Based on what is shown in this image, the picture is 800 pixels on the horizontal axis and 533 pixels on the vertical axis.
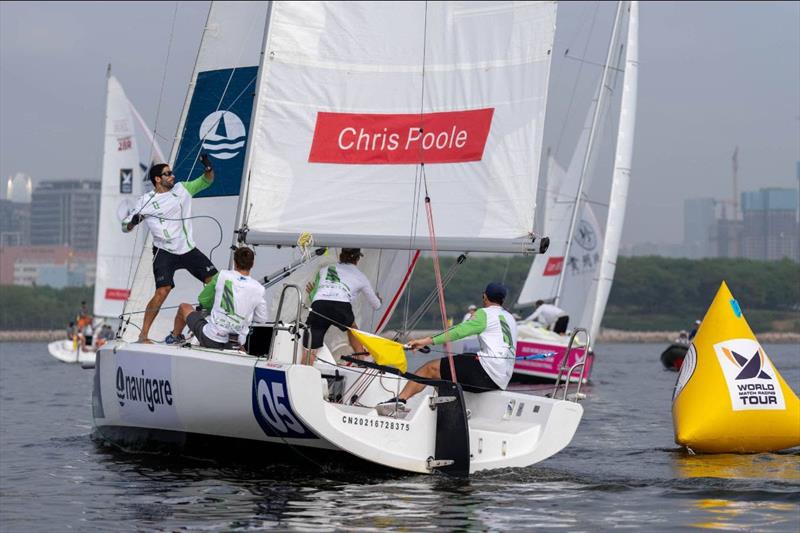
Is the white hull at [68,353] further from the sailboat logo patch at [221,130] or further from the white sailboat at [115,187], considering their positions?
the sailboat logo patch at [221,130]

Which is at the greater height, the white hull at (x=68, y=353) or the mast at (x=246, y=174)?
the mast at (x=246, y=174)

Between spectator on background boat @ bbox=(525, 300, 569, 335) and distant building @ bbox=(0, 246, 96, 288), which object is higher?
distant building @ bbox=(0, 246, 96, 288)

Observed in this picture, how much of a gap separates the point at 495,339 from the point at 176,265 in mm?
3125

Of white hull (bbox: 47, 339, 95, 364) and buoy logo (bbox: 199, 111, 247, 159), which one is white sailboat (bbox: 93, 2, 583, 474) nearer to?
buoy logo (bbox: 199, 111, 247, 159)

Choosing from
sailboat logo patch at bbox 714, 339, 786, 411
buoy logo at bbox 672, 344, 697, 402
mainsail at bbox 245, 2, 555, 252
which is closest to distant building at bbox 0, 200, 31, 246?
mainsail at bbox 245, 2, 555, 252

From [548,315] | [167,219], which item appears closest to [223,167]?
[167,219]

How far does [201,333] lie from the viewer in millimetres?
11242

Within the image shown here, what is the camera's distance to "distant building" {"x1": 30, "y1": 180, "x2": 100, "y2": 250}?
69125mm

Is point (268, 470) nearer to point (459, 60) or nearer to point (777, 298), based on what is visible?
point (459, 60)

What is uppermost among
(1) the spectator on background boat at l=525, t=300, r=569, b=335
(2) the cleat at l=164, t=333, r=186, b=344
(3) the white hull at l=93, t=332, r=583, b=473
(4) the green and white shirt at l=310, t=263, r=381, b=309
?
(4) the green and white shirt at l=310, t=263, r=381, b=309

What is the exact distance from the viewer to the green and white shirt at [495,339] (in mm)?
11180

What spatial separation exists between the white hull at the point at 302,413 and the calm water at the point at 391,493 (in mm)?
249

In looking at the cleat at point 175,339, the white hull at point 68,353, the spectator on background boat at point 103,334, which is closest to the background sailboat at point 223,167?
the cleat at point 175,339

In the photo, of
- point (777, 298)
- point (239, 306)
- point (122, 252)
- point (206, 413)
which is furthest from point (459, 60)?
point (777, 298)
